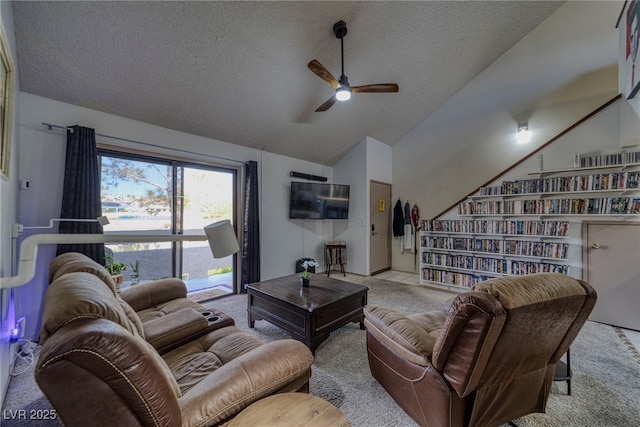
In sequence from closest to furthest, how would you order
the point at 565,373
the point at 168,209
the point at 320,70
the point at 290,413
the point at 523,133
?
the point at 290,413
the point at 565,373
the point at 320,70
the point at 168,209
the point at 523,133

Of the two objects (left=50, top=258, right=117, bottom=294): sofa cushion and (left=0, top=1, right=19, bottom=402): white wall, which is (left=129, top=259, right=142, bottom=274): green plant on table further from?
(left=50, top=258, right=117, bottom=294): sofa cushion

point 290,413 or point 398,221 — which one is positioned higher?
point 398,221

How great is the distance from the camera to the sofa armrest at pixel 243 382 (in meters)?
0.96

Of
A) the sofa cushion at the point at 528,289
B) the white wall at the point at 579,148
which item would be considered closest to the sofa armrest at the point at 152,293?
the sofa cushion at the point at 528,289

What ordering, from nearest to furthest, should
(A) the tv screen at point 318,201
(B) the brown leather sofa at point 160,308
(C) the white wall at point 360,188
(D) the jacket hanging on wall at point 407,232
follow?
1. (B) the brown leather sofa at point 160,308
2. (A) the tv screen at point 318,201
3. (C) the white wall at point 360,188
4. (D) the jacket hanging on wall at point 407,232

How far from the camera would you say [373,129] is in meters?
4.91

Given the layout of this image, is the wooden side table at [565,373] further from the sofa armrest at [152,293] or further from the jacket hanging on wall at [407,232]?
the jacket hanging on wall at [407,232]

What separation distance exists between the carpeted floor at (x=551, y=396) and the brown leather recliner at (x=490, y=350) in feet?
0.68

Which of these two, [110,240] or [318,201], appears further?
[318,201]

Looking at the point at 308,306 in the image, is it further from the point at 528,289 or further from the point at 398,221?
the point at 398,221

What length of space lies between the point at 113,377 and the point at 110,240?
41 cm

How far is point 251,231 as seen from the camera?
4133 millimetres

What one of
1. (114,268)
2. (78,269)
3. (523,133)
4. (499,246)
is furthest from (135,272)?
(523,133)

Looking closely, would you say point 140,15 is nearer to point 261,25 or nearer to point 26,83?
point 261,25
